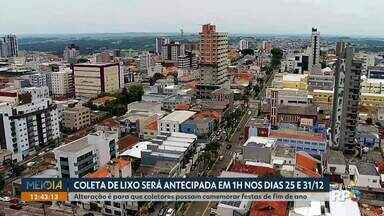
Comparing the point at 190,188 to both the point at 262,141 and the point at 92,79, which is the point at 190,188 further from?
the point at 92,79

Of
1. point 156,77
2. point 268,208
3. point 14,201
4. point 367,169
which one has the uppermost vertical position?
point 156,77

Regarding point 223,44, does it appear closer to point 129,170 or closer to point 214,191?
point 129,170

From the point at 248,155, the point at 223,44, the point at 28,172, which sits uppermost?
the point at 223,44

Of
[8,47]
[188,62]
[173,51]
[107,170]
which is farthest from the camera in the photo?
[8,47]

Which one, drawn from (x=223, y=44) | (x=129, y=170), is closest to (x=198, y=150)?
(x=129, y=170)

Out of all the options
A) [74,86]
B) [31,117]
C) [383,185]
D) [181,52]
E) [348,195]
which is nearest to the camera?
[348,195]

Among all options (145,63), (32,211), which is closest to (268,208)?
(32,211)

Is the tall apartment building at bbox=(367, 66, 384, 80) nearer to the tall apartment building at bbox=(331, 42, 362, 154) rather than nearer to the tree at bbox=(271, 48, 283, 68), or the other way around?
the tree at bbox=(271, 48, 283, 68)
